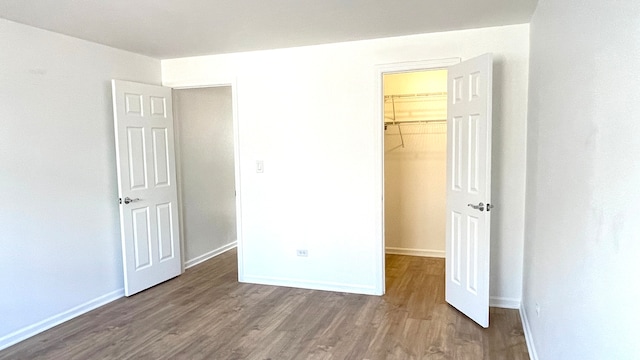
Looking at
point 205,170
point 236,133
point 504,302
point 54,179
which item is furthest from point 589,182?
point 205,170

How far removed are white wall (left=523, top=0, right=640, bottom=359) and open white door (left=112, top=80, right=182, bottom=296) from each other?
3.47 metres

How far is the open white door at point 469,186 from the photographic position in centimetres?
318

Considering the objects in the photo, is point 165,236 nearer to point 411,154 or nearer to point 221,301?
point 221,301

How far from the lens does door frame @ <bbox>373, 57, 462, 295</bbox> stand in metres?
3.70

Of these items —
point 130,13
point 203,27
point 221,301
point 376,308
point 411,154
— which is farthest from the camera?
point 411,154

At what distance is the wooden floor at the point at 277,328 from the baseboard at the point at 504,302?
0.25 feet

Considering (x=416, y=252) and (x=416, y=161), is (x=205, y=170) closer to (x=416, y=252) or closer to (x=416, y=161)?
(x=416, y=161)

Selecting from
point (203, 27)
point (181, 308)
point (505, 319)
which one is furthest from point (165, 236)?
point (505, 319)

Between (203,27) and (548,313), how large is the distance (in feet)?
10.1

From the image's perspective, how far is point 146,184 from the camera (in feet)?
13.9

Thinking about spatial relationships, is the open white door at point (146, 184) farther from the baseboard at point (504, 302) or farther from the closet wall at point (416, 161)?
the baseboard at point (504, 302)

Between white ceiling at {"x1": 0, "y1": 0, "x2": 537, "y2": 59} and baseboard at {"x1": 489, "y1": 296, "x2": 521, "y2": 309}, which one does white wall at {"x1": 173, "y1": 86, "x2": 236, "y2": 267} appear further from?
baseboard at {"x1": 489, "y1": 296, "x2": 521, "y2": 309}

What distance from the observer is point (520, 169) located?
11.6 feet

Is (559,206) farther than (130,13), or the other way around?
(130,13)
